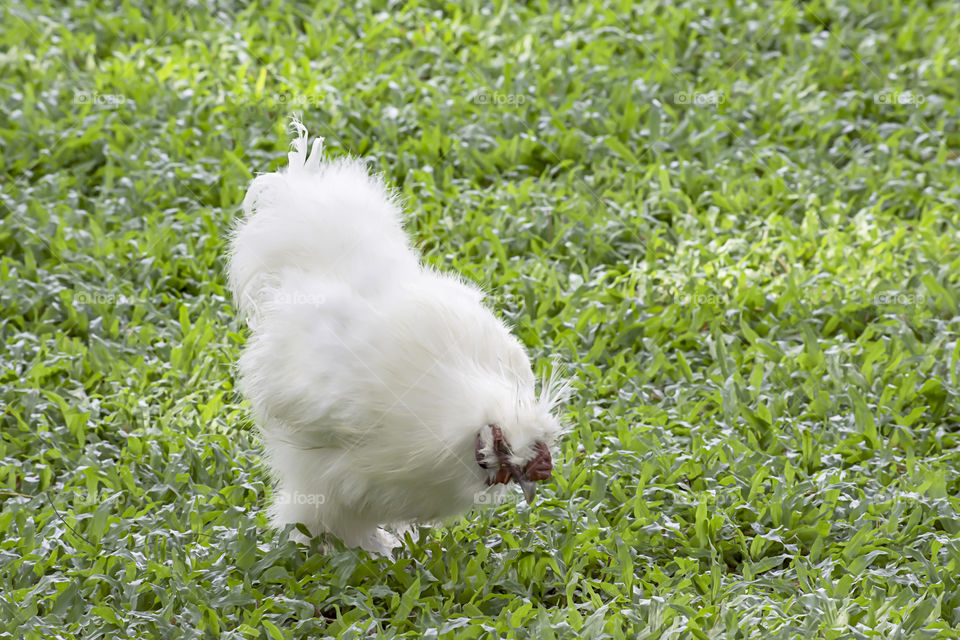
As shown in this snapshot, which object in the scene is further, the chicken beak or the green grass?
the green grass

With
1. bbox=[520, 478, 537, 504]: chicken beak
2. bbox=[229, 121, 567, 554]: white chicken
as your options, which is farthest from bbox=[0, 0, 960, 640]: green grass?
bbox=[520, 478, 537, 504]: chicken beak

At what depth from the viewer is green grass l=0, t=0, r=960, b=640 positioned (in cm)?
418

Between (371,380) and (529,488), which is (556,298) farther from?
(529,488)

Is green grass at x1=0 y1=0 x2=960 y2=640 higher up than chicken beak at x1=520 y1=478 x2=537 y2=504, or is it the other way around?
green grass at x1=0 y1=0 x2=960 y2=640

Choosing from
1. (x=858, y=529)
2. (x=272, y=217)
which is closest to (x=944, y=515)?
(x=858, y=529)

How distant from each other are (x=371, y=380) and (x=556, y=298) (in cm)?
231

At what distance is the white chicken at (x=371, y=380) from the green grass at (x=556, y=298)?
30 centimetres

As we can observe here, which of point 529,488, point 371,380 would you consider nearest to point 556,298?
point 371,380

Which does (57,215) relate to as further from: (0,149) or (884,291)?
(884,291)

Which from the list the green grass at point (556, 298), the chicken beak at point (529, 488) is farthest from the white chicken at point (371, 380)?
the green grass at point (556, 298)

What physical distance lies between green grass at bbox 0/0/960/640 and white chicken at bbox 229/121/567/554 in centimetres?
30

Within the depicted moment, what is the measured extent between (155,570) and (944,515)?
9.72ft

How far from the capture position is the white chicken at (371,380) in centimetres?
376

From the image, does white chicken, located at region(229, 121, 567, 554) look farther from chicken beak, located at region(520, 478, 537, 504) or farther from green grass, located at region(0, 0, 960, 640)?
green grass, located at region(0, 0, 960, 640)
